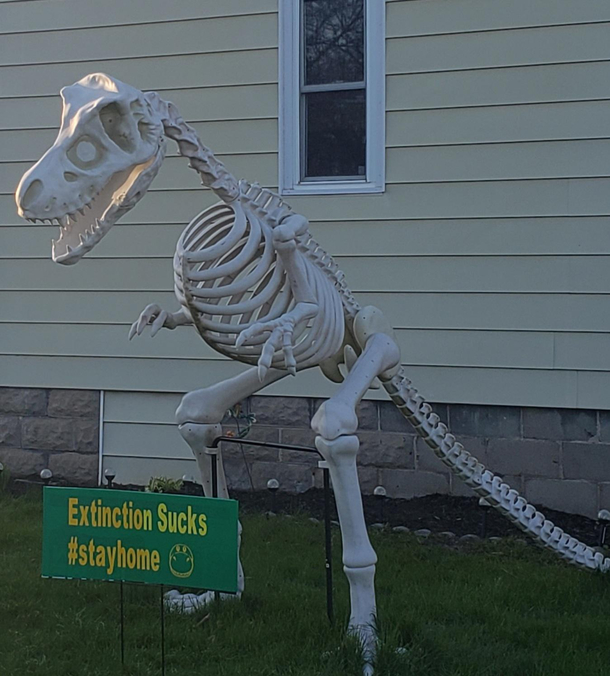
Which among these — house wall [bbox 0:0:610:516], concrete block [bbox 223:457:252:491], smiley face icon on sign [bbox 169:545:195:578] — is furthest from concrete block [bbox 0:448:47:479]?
smiley face icon on sign [bbox 169:545:195:578]

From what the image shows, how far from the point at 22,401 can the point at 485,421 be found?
3924 mm

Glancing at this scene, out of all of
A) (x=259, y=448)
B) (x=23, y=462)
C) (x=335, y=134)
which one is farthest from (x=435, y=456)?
(x=23, y=462)

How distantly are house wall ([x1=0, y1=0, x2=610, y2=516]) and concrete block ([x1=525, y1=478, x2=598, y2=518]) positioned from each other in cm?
59

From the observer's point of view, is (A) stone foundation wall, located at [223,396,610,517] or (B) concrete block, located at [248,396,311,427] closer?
(A) stone foundation wall, located at [223,396,610,517]

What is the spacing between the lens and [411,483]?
733cm

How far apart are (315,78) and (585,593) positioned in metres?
4.32

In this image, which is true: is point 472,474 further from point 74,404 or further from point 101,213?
point 74,404

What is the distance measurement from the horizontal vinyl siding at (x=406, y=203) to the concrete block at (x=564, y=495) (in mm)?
594

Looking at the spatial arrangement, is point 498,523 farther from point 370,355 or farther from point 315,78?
point 315,78

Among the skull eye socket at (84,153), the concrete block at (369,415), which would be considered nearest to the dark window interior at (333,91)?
the concrete block at (369,415)

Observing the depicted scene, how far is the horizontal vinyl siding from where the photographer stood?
22.5ft

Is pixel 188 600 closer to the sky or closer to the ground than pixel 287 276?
closer to the ground

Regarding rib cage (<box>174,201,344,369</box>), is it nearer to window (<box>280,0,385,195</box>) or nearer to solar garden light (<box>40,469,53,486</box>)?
window (<box>280,0,385,195</box>)

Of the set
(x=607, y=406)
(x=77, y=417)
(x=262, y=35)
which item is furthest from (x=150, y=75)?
(x=607, y=406)
